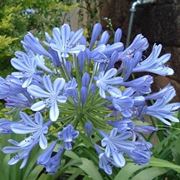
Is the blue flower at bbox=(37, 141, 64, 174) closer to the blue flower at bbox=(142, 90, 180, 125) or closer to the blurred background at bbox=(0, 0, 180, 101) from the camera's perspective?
the blue flower at bbox=(142, 90, 180, 125)

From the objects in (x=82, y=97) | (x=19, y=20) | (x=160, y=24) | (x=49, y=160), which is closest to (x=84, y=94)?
(x=82, y=97)

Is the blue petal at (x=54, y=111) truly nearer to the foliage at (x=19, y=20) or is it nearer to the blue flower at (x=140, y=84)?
the blue flower at (x=140, y=84)

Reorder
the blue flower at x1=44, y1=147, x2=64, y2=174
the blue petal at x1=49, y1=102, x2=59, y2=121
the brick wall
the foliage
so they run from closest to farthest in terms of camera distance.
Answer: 1. the blue petal at x1=49, y1=102, x2=59, y2=121
2. the blue flower at x1=44, y1=147, x2=64, y2=174
3. the foliage
4. the brick wall

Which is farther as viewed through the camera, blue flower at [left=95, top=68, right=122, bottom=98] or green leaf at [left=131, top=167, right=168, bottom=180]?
green leaf at [left=131, top=167, right=168, bottom=180]

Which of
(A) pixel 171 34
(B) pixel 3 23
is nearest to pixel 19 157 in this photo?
(B) pixel 3 23

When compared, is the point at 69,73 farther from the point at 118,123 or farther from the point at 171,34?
the point at 171,34

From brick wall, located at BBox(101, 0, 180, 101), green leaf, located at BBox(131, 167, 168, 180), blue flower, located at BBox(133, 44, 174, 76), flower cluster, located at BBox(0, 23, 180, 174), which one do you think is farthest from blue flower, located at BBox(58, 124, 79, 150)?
brick wall, located at BBox(101, 0, 180, 101)

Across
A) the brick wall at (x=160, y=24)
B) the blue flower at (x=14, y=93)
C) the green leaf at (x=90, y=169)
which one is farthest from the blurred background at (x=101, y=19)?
the blue flower at (x=14, y=93)

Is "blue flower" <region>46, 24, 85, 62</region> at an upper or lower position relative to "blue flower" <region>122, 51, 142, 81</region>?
upper
